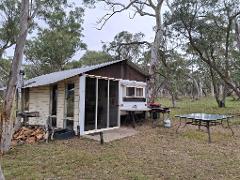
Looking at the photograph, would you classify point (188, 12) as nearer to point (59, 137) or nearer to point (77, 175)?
point (59, 137)

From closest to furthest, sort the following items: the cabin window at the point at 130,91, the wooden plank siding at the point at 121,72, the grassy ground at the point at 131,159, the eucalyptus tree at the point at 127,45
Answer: the grassy ground at the point at 131,159
the wooden plank siding at the point at 121,72
the cabin window at the point at 130,91
the eucalyptus tree at the point at 127,45

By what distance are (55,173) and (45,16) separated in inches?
328

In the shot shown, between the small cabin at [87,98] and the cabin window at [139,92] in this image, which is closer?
the small cabin at [87,98]

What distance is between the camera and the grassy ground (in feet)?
18.6

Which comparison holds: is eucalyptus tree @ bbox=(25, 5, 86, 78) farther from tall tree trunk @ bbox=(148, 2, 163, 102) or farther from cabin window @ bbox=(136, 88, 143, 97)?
cabin window @ bbox=(136, 88, 143, 97)

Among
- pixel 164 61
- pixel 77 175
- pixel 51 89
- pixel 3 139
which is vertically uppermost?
pixel 164 61

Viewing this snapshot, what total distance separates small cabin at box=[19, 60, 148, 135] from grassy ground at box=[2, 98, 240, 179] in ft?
4.19

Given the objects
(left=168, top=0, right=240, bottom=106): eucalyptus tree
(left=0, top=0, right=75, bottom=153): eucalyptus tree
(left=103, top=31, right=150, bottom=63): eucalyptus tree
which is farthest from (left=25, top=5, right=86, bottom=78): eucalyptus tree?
(left=0, top=0, right=75, bottom=153): eucalyptus tree

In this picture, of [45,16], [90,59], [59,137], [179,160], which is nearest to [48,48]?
[90,59]

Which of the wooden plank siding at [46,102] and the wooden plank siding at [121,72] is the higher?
the wooden plank siding at [121,72]

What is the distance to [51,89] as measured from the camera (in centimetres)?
Answer: 1150

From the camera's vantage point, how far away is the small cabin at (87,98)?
10.1 meters

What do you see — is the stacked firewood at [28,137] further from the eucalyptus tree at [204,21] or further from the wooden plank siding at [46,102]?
the eucalyptus tree at [204,21]

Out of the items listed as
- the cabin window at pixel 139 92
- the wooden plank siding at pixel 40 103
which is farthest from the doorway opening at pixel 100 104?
the wooden plank siding at pixel 40 103
